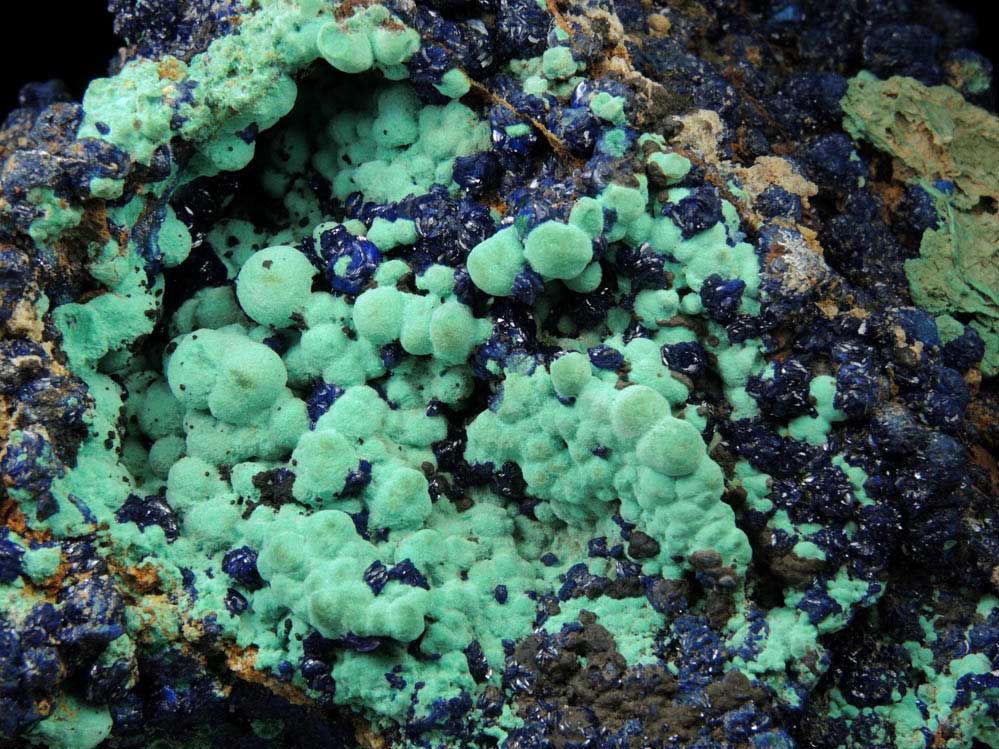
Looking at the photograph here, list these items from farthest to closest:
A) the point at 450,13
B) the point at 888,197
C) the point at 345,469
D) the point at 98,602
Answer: the point at 888,197, the point at 450,13, the point at 345,469, the point at 98,602

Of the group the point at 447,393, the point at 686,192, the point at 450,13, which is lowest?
the point at 447,393

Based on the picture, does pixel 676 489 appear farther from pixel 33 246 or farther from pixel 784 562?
pixel 33 246

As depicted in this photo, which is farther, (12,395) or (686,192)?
(686,192)

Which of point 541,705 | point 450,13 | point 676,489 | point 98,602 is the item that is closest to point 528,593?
point 541,705

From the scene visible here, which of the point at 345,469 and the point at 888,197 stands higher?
the point at 888,197

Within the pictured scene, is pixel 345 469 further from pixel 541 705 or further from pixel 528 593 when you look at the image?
pixel 541 705

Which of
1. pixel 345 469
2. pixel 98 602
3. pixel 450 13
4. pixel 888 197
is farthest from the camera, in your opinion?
pixel 888 197
